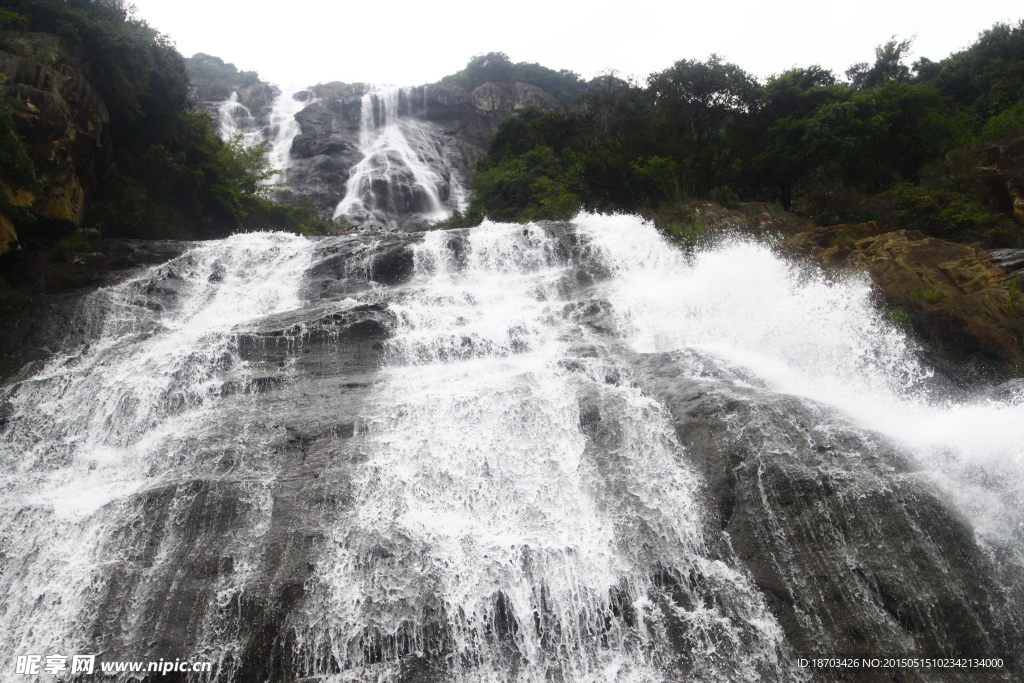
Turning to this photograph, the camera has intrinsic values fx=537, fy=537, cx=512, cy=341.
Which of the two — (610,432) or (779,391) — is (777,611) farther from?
(779,391)

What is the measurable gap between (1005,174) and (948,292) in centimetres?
636

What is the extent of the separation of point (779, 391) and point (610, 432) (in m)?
2.94

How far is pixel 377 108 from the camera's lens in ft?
153

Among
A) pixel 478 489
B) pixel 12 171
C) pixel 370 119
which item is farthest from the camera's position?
pixel 370 119

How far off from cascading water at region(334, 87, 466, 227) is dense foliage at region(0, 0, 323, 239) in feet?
35.6

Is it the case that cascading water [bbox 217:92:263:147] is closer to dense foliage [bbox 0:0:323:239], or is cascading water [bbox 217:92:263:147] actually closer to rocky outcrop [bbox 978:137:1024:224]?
dense foliage [bbox 0:0:323:239]

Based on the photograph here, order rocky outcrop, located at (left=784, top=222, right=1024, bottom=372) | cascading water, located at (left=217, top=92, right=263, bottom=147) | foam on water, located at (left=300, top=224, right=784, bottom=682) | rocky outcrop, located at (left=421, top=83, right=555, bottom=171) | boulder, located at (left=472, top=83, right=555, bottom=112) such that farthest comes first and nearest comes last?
1. boulder, located at (left=472, top=83, right=555, bottom=112)
2. rocky outcrop, located at (left=421, top=83, right=555, bottom=171)
3. cascading water, located at (left=217, top=92, right=263, bottom=147)
4. rocky outcrop, located at (left=784, top=222, right=1024, bottom=372)
5. foam on water, located at (left=300, top=224, right=784, bottom=682)

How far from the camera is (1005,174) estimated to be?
13977mm

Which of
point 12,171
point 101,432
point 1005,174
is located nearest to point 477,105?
point 1005,174

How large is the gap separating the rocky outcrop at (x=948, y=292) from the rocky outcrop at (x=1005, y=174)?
131 inches

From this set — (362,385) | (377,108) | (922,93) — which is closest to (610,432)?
(362,385)

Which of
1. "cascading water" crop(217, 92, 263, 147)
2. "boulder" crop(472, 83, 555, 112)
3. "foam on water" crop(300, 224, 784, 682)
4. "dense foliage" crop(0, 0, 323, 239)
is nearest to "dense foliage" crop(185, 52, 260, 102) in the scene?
"cascading water" crop(217, 92, 263, 147)

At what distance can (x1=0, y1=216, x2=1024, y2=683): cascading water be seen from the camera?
5.98 metres

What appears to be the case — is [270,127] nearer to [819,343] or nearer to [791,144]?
[791,144]
